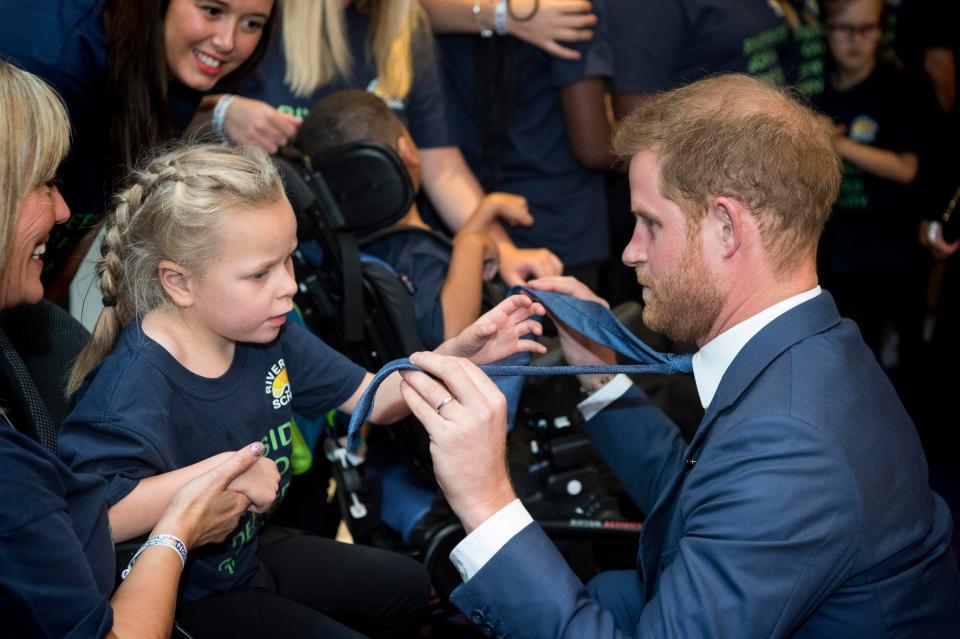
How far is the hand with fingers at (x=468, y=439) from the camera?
1493 mm

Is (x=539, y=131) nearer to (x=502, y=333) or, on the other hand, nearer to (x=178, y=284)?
(x=502, y=333)

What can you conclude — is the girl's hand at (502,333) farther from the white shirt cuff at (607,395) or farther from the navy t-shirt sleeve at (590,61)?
the navy t-shirt sleeve at (590,61)

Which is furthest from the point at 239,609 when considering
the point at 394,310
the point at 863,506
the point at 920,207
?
the point at 920,207

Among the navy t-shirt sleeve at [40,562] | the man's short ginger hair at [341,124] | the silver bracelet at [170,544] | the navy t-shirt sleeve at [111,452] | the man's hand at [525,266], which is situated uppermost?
the man's short ginger hair at [341,124]

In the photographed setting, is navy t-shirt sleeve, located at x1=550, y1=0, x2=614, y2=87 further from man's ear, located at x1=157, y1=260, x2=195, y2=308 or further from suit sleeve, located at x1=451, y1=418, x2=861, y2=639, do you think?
suit sleeve, located at x1=451, y1=418, x2=861, y2=639

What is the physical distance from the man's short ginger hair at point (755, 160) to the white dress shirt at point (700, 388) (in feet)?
0.28

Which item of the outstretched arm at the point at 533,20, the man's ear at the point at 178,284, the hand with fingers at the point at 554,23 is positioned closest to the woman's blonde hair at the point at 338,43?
the outstretched arm at the point at 533,20

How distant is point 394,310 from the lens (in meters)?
2.29

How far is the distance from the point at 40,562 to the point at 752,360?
Result: 1056mm

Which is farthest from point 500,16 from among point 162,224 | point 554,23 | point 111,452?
point 111,452

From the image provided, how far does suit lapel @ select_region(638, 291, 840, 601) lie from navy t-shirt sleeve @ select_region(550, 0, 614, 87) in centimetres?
162

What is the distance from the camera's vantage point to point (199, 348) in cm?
184

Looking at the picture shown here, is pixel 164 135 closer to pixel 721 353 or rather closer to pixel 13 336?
pixel 13 336

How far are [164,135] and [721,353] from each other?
4.30 ft
